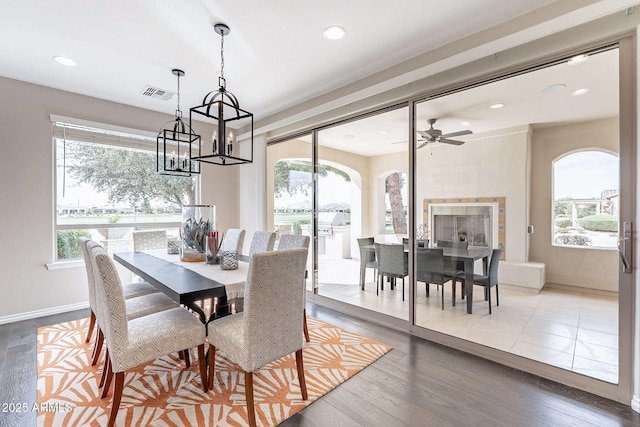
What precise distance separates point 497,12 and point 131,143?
444cm

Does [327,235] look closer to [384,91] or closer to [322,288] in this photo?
[322,288]

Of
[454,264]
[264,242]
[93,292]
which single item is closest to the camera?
[93,292]

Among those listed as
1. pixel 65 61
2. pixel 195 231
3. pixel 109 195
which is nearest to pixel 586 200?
pixel 195 231

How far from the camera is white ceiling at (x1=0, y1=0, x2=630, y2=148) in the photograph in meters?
2.10

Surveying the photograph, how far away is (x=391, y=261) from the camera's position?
346cm

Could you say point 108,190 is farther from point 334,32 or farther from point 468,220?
point 468,220

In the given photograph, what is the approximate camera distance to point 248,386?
1693mm

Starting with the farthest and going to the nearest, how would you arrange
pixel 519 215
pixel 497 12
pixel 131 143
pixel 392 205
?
pixel 131 143 → pixel 392 205 → pixel 519 215 → pixel 497 12

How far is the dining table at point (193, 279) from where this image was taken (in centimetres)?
185

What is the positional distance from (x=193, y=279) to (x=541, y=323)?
2800 millimetres

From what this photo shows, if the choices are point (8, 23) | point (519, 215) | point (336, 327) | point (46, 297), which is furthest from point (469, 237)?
point (46, 297)

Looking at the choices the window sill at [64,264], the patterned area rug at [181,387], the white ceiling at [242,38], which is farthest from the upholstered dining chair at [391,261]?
the window sill at [64,264]

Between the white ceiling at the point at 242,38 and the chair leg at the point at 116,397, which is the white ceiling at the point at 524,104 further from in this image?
the chair leg at the point at 116,397

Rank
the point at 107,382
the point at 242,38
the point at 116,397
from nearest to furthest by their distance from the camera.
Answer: the point at 116,397 → the point at 107,382 → the point at 242,38
